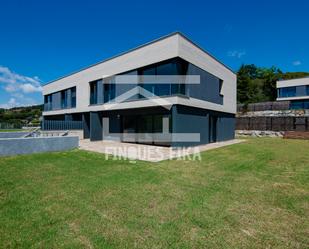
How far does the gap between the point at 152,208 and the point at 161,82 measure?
8.82 meters

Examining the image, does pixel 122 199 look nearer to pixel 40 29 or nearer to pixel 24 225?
pixel 24 225

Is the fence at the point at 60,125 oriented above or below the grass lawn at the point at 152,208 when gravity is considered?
above

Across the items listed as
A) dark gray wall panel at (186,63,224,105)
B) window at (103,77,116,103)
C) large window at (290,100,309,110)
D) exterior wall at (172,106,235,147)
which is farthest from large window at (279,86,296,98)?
window at (103,77,116,103)

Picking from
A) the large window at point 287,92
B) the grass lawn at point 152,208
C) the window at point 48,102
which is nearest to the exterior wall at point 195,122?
the grass lawn at point 152,208

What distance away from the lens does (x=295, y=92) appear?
109 ft

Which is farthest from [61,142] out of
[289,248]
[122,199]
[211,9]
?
[211,9]

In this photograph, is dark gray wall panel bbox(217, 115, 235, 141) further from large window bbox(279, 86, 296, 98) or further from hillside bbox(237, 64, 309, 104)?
large window bbox(279, 86, 296, 98)

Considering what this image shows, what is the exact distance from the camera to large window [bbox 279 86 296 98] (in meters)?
33.5

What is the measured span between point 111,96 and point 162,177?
10.8 meters

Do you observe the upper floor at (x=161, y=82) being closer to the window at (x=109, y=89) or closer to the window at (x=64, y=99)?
the window at (x=109, y=89)

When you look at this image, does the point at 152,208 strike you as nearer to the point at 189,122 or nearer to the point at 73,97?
the point at 189,122

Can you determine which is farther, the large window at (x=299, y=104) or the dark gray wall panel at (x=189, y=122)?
the large window at (x=299, y=104)

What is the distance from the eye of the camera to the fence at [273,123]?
20188mm

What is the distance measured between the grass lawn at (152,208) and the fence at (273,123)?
17.8 m
